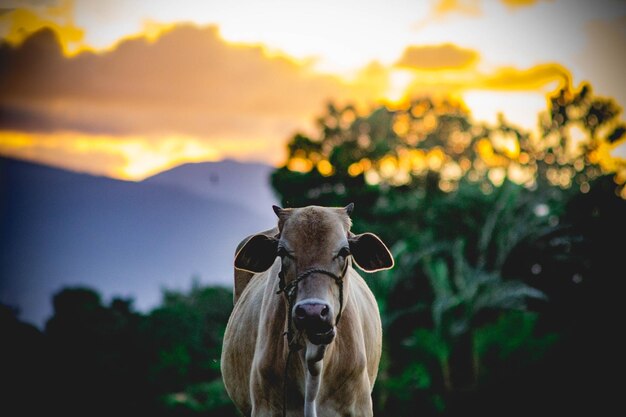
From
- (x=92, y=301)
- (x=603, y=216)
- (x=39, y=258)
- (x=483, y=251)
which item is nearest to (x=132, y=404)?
(x=92, y=301)

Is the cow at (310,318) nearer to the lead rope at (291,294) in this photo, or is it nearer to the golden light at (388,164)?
the lead rope at (291,294)

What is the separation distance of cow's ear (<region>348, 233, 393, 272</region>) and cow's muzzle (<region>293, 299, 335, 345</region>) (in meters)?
0.81

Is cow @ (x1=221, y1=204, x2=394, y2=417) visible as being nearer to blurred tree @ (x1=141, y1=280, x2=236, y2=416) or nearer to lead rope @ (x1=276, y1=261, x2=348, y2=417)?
lead rope @ (x1=276, y1=261, x2=348, y2=417)

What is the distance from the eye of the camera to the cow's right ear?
646 cm

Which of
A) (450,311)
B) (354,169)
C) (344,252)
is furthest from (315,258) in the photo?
(354,169)

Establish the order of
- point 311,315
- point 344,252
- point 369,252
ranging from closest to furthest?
point 311,315, point 344,252, point 369,252

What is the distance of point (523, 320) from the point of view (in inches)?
1089

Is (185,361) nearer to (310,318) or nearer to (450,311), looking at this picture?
(450,311)

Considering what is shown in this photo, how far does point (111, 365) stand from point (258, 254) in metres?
32.3

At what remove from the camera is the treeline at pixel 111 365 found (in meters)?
31.2

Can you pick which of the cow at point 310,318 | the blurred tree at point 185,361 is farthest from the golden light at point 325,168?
the cow at point 310,318

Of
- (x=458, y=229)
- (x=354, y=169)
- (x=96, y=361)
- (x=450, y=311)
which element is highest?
(x=354, y=169)

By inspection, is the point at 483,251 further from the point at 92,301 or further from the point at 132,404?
the point at 92,301

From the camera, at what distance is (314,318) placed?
5.54 meters
